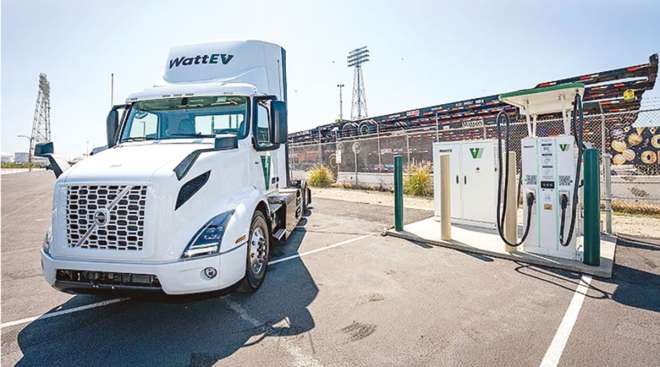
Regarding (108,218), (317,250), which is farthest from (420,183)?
(108,218)

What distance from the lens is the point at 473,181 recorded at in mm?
7395

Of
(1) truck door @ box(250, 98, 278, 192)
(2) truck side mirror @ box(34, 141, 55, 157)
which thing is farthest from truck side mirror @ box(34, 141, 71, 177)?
(1) truck door @ box(250, 98, 278, 192)

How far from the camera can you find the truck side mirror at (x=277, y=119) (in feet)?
14.8

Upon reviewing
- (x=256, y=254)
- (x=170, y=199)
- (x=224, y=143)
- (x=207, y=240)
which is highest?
(x=224, y=143)

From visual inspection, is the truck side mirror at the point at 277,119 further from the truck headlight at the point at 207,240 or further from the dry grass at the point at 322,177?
the dry grass at the point at 322,177

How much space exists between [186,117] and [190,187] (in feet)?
5.75

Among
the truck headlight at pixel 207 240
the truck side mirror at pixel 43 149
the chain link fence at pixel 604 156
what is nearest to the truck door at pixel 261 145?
the truck headlight at pixel 207 240

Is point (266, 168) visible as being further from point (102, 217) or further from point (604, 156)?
point (604, 156)

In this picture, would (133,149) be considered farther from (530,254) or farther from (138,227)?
(530,254)

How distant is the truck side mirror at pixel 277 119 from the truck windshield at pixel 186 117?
0.37 m

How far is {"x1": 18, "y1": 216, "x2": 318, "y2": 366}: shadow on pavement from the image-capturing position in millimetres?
2785

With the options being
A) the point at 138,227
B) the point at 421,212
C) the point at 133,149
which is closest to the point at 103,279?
the point at 138,227

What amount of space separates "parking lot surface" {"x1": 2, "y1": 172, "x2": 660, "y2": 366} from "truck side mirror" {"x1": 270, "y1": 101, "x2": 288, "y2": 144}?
1.84 m

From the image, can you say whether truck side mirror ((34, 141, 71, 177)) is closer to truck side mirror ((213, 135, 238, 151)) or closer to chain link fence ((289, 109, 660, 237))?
truck side mirror ((213, 135, 238, 151))
